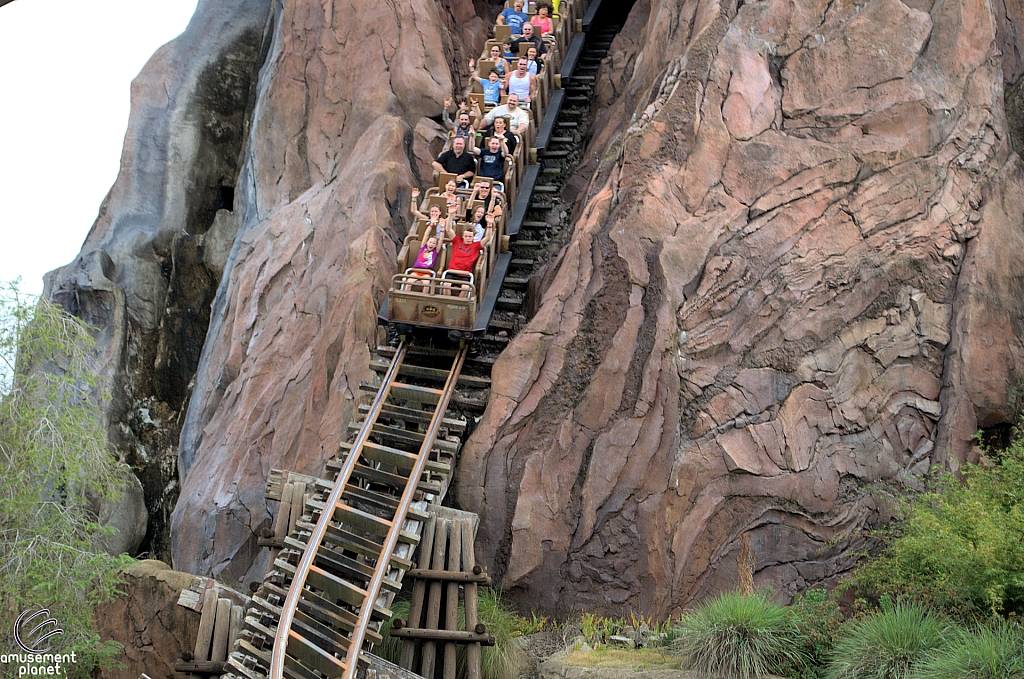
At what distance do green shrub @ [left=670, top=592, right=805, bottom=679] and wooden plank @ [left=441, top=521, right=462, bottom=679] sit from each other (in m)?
1.85

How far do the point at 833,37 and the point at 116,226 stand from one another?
11.9 m

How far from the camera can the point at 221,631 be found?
8172mm

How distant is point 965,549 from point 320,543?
5010 millimetres

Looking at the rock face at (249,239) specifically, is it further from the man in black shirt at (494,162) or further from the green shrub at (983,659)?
the green shrub at (983,659)

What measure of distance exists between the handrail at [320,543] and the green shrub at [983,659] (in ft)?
13.1

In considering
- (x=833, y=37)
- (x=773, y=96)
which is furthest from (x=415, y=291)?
(x=833, y=37)

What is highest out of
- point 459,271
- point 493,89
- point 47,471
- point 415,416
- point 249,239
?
point 493,89

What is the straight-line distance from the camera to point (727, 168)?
10297 millimetres

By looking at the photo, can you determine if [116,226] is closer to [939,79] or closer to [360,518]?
[360,518]

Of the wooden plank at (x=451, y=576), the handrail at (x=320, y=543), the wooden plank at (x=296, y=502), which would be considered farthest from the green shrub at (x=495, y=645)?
the wooden plank at (x=296, y=502)

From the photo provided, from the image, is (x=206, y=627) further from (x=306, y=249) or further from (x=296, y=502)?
(x=306, y=249)

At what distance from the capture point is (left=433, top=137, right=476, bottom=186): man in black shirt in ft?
39.9

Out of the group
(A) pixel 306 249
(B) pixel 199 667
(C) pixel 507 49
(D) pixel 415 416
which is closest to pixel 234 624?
(B) pixel 199 667

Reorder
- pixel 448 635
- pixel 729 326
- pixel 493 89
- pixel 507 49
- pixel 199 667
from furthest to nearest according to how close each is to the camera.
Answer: pixel 507 49
pixel 493 89
pixel 729 326
pixel 448 635
pixel 199 667
